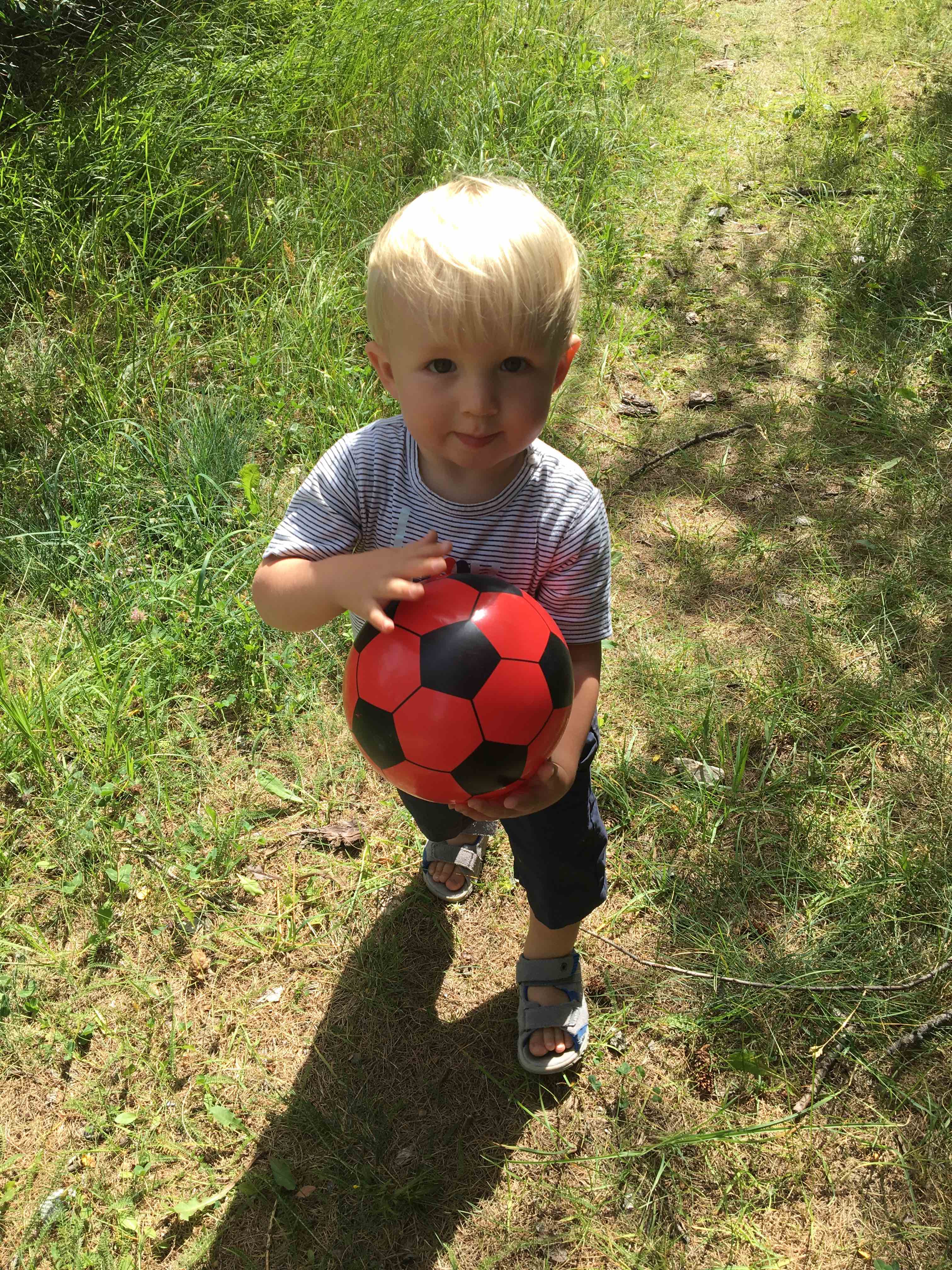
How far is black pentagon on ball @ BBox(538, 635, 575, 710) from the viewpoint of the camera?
172 cm

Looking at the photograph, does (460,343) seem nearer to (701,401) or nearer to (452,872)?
(452,872)

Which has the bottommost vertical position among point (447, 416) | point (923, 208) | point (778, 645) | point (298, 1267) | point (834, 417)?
point (298, 1267)

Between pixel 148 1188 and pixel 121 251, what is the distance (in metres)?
3.47

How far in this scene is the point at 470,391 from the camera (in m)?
1.63

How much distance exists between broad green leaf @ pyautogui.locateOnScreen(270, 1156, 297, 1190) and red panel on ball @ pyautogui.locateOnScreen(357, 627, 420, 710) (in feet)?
4.09

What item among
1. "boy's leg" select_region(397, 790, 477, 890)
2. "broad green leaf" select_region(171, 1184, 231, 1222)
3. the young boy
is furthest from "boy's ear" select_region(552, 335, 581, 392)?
"broad green leaf" select_region(171, 1184, 231, 1222)

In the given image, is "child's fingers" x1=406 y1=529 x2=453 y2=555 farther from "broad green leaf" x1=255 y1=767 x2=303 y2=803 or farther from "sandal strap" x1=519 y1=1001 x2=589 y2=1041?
"broad green leaf" x1=255 y1=767 x2=303 y2=803

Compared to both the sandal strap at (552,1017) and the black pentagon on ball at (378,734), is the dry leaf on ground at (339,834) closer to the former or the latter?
the sandal strap at (552,1017)

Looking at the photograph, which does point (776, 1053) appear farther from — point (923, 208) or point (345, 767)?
point (923, 208)

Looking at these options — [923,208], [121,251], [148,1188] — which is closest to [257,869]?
[148,1188]

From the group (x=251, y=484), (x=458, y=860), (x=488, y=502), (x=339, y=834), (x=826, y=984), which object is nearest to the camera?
(x=488, y=502)

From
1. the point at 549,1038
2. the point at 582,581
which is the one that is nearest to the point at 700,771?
the point at 549,1038

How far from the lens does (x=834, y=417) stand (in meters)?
4.10

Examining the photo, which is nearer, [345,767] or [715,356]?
[345,767]
